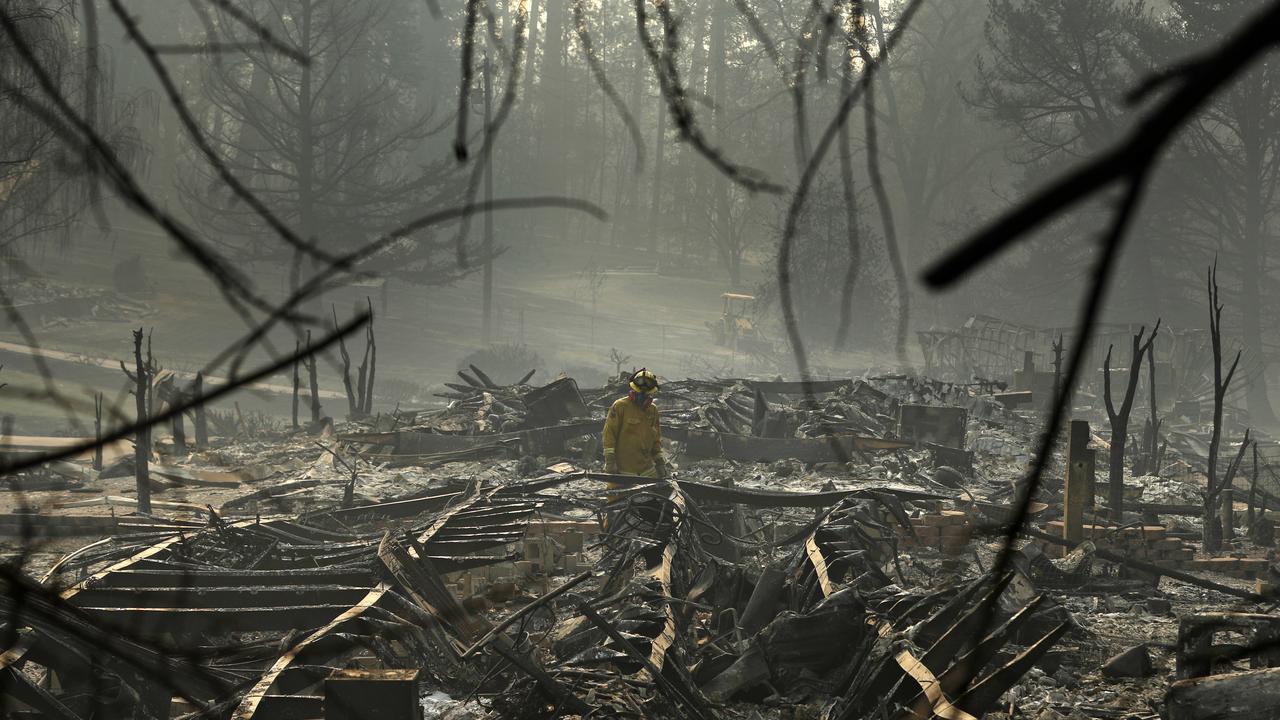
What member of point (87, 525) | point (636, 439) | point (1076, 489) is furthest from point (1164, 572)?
point (87, 525)

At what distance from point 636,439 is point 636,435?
0.04 metres

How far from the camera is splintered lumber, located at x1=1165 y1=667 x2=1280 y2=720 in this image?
3.77m

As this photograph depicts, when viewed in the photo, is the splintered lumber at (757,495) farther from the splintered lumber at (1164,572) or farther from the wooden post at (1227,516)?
the wooden post at (1227,516)

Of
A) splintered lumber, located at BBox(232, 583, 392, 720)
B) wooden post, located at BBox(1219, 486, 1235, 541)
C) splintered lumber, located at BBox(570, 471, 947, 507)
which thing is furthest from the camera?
wooden post, located at BBox(1219, 486, 1235, 541)

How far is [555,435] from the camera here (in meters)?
14.6

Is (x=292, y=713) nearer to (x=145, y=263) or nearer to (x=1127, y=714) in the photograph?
(x=1127, y=714)

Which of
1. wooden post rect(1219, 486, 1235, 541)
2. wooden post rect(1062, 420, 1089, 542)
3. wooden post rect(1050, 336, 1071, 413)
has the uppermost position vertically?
wooden post rect(1050, 336, 1071, 413)

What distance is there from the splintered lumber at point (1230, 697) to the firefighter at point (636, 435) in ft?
22.2

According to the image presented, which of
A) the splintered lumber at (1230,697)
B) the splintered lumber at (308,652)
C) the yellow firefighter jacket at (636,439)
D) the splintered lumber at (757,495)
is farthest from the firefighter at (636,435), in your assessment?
the splintered lumber at (1230,697)

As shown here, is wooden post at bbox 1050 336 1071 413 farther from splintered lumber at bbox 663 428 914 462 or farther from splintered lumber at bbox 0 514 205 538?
splintered lumber at bbox 0 514 205 538

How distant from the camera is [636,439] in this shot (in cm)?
1062

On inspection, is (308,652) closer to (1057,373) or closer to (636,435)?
(1057,373)

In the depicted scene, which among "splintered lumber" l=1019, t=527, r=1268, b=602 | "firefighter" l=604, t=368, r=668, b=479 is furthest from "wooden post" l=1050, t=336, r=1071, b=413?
"firefighter" l=604, t=368, r=668, b=479

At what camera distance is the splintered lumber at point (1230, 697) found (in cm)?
377
